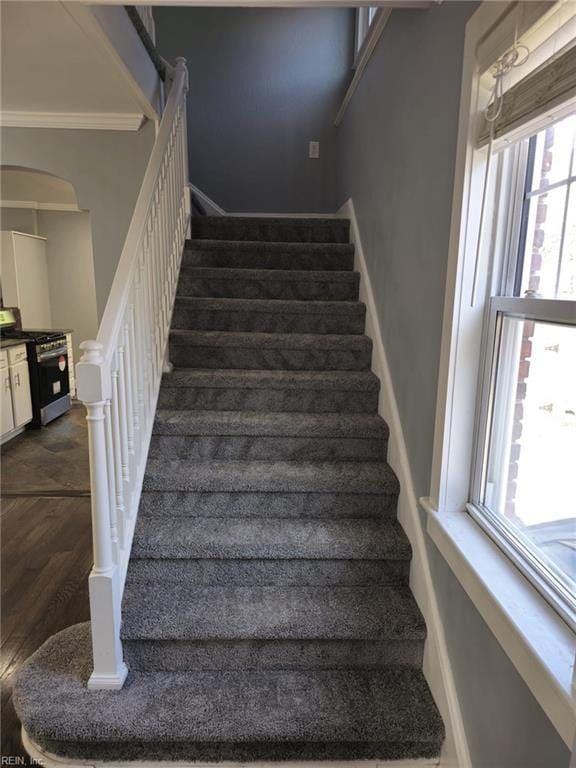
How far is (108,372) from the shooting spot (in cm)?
137

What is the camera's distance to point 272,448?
199 cm

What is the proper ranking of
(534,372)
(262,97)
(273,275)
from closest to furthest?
(534,372)
(273,275)
(262,97)

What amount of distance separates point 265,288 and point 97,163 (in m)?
1.26

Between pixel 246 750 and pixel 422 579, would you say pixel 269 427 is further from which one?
pixel 246 750

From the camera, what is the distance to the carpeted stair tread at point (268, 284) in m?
2.60

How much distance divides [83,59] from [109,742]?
2536 mm

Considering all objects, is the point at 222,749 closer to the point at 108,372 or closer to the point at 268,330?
the point at 108,372

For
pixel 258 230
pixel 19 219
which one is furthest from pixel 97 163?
pixel 19 219

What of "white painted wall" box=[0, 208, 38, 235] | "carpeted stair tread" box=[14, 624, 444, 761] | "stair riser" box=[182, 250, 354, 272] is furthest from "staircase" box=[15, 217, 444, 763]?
"white painted wall" box=[0, 208, 38, 235]

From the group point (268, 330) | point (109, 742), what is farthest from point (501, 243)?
point (109, 742)

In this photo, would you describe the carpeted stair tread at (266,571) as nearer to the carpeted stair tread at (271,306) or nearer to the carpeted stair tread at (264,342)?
the carpeted stair tread at (264,342)

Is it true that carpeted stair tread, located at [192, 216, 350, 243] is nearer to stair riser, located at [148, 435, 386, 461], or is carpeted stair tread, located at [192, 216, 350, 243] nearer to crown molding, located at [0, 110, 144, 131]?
crown molding, located at [0, 110, 144, 131]

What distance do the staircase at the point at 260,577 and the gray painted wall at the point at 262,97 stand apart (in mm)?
1923

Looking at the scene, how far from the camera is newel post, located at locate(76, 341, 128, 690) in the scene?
53.4 inches
